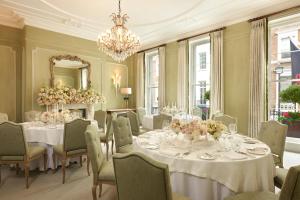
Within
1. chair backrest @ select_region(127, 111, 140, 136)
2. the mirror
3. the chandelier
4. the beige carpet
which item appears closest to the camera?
the beige carpet

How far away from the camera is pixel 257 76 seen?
504 centimetres

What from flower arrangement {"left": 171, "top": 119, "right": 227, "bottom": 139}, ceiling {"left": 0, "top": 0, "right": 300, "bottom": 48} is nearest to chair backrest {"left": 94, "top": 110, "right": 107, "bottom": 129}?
ceiling {"left": 0, "top": 0, "right": 300, "bottom": 48}

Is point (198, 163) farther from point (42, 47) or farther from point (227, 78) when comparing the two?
point (42, 47)

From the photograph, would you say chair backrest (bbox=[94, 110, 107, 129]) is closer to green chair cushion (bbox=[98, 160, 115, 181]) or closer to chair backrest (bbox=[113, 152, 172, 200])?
green chair cushion (bbox=[98, 160, 115, 181])

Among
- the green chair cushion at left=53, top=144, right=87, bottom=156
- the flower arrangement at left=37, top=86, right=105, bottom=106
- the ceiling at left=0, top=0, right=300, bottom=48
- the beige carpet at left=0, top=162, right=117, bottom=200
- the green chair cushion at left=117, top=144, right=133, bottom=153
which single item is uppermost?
the ceiling at left=0, top=0, right=300, bottom=48

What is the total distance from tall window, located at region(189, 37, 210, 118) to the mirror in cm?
374

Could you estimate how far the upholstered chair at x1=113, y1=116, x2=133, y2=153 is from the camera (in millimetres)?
3473

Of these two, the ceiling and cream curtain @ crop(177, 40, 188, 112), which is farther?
cream curtain @ crop(177, 40, 188, 112)

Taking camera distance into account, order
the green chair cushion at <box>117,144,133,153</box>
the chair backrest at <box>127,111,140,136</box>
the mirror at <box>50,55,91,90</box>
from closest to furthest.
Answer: the green chair cushion at <box>117,144,133,153</box> < the chair backrest at <box>127,111,140,136</box> < the mirror at <box>50,55,91,90</box>

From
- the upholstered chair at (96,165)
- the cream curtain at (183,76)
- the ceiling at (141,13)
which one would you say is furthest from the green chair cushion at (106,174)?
the cream curtain at (183,76)

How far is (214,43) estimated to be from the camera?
5.93m

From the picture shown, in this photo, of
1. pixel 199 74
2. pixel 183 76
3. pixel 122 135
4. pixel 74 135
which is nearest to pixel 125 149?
pixel 122 135

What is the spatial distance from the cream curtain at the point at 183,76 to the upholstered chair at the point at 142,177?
5455 mm

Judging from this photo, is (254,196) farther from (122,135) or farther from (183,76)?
(183,76)
